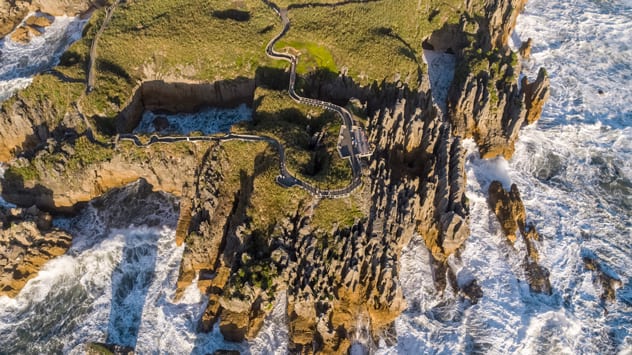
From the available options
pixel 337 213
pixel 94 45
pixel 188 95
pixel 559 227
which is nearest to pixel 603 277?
pixel 559 227

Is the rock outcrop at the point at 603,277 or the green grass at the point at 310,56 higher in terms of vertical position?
the green grass at the point at 310,56

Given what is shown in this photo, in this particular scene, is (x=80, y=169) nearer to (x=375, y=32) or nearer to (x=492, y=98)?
(x=375, y=32)

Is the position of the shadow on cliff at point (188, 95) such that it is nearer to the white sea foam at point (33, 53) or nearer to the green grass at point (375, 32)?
the green grass at point (375, 32)

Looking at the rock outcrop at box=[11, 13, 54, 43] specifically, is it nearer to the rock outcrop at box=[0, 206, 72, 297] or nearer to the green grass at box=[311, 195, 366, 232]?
the rock outcrop at box=[0, 206, 72, 297]

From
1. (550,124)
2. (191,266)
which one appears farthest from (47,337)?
(550,124)

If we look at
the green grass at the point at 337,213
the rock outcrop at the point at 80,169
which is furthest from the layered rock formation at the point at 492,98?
the rock outcrop at the point at 80,169

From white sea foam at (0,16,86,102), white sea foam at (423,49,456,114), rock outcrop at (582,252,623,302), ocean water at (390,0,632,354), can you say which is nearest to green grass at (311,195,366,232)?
ocean water at (390,0,632,354)
